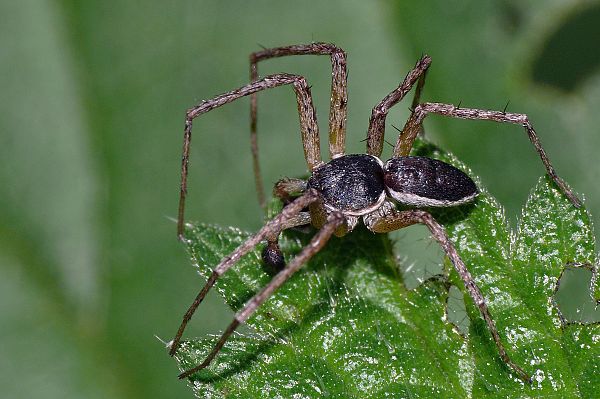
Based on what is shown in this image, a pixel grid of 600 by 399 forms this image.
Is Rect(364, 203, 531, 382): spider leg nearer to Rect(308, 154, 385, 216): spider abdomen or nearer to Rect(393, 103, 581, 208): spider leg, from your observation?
Rect(308, 154, 385, 216): spider abdomen

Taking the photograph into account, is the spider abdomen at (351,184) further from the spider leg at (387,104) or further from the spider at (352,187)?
the spider leg at (387,104)

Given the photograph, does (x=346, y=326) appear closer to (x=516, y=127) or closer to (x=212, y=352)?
(x=212, y=352)

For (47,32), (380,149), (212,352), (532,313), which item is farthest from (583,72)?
(47,32)

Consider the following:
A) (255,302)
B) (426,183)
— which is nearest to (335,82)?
(426,183)

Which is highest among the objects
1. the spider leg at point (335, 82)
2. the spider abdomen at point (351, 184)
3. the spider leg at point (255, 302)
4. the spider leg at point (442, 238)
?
the spider leg at point (335, 82)

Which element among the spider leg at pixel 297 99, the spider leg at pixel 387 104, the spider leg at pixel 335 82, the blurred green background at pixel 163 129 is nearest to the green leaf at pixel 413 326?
the spider leg at pixel 297 99

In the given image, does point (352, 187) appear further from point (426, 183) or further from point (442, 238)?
point (442, 238)
